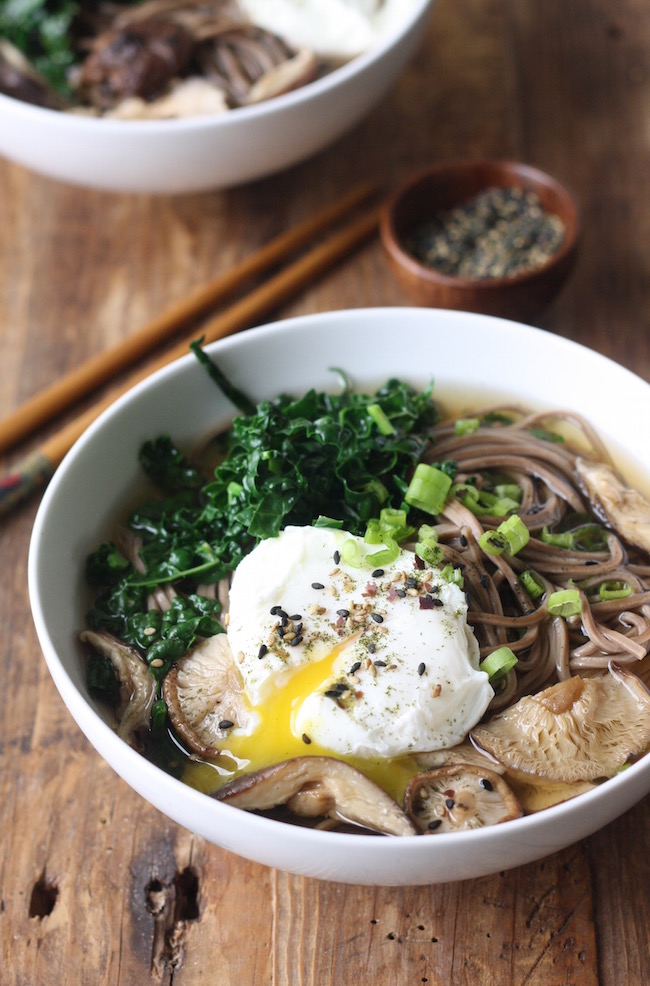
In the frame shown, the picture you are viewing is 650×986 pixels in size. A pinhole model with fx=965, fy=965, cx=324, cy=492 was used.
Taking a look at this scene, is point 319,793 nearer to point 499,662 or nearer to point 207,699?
point 207,699

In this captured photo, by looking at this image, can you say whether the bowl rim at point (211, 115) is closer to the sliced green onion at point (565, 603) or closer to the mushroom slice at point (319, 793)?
the sliced green onion at point (565, 603)

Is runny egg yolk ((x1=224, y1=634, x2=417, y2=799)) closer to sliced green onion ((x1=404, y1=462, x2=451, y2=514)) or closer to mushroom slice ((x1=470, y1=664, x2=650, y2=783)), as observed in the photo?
mushroom slice ((x1=470, y1=664, x2=650, y2=783))

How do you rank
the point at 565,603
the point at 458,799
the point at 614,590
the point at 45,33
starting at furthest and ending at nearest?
the point at 45,33
the point at 614,590
the point at 565,603
the point at 458,799

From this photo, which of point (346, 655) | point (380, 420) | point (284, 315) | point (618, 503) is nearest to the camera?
point (346, 655)

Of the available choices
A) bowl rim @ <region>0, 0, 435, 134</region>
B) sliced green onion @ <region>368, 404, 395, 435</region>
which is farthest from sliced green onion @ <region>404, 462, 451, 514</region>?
bowl rim @ <region>0, 0, 435, 134</region>

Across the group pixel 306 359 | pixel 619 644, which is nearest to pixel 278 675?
pixel 619 644

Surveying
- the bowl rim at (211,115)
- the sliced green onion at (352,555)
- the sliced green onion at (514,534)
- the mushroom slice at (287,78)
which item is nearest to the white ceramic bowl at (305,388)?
the sliced green onion at (514,534)

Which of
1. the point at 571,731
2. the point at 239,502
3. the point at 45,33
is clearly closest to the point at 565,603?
the point at 571,731
